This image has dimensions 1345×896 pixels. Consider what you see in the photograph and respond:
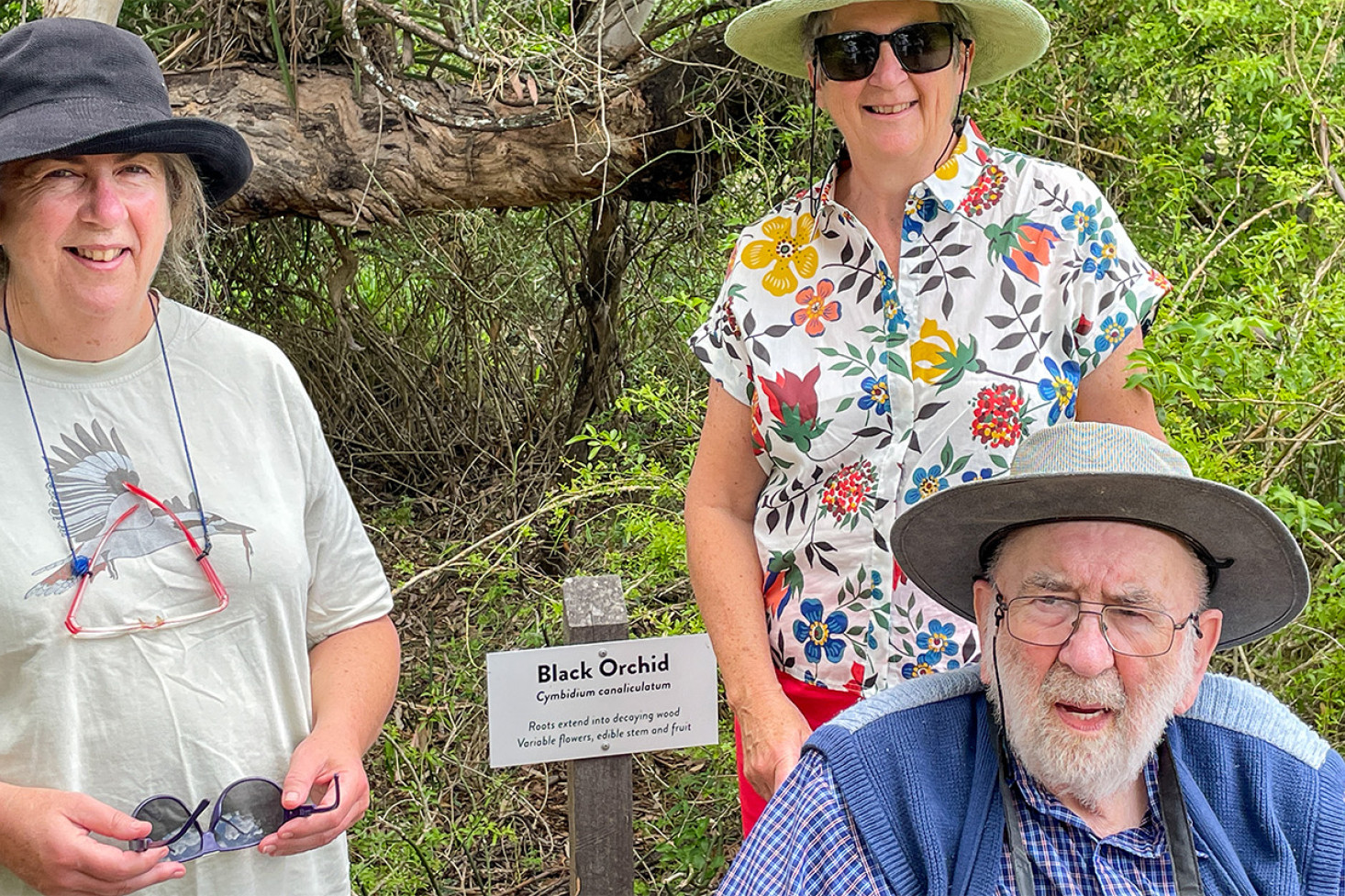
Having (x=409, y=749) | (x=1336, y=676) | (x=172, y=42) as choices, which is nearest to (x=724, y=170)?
(x=172, y=42)

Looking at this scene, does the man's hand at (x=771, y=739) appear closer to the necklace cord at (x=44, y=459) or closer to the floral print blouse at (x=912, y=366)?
the floral print blouse at (x=912, y=366)

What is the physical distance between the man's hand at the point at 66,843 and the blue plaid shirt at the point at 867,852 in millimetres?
681

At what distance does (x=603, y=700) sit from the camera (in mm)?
2395

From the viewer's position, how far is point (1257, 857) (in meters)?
1.62

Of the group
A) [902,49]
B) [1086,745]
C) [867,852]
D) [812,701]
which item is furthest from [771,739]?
[902,49]

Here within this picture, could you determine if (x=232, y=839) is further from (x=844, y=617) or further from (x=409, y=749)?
(x=409, y=749)

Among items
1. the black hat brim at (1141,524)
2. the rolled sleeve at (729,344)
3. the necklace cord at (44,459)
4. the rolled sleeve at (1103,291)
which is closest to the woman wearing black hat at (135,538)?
the necklace cord at (44,459)

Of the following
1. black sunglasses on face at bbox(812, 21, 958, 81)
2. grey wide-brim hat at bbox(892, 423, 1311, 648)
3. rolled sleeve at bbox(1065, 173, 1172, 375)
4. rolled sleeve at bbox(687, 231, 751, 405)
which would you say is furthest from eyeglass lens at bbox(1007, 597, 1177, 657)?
black sunglasses on face at bbox(812, 21, 958, 81)

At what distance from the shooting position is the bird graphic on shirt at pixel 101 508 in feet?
5.30

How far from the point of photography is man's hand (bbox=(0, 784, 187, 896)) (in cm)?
152

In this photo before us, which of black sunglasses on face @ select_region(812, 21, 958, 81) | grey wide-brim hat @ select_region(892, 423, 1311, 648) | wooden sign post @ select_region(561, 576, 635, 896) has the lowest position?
wooden sign post @ select_region(561, 576, 635, 896)

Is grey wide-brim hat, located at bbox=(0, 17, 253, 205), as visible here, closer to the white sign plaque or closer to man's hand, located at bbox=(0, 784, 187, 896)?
man's hand, located at bbox=(0, 784, 187, 896)

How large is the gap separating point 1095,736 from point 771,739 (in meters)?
0.49

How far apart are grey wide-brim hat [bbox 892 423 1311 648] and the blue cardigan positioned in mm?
136
